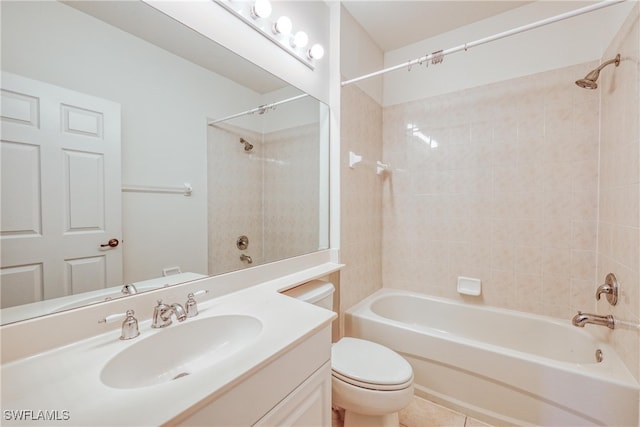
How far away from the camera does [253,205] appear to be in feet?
4.56

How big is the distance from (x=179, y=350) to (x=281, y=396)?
0.37m

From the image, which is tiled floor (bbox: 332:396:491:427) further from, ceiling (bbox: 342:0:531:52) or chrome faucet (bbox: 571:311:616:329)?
ceiling (bbox: 342:0:531:52)

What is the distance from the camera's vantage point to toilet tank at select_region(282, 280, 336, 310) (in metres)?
1.37

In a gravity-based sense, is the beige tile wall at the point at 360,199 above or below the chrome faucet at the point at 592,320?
above

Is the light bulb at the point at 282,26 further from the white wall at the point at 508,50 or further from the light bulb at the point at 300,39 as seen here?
the white wall at the point at 508,50

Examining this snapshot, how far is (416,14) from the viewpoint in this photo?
1882mm

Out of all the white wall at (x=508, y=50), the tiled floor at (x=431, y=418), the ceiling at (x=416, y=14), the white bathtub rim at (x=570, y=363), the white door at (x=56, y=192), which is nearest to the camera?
the white door at (x=56, y=192)

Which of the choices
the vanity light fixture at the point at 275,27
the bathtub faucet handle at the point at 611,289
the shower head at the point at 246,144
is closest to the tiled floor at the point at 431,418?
the bathtub faucet handle at the point at 611,289

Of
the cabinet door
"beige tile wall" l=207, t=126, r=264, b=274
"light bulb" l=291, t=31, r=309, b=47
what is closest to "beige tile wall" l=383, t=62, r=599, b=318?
"light bulb" l=291, t=31, r=309, b=47

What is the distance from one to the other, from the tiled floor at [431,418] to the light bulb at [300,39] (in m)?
2.17

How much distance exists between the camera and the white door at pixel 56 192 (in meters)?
0.66

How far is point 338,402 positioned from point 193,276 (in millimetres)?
903

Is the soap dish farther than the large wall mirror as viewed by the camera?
Yes

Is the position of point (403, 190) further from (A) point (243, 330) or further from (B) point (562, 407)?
(A) point (243, 330)
